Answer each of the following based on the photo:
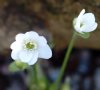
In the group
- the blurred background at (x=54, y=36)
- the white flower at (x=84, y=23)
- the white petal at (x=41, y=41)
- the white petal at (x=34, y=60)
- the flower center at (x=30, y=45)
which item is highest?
the blurred background at (x=54, y=36)

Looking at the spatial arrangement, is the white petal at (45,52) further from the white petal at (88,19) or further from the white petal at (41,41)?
the white petal at (88,19)

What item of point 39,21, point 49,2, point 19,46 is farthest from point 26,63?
point 39,21

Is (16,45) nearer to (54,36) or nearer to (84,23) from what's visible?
(84,23)

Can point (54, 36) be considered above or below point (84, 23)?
above

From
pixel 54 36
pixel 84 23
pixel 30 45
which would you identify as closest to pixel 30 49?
pixel 30 45

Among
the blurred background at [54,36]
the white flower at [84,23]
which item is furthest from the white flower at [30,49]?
the blurred background at [54,36]

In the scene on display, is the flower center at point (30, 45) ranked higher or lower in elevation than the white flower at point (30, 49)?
higher

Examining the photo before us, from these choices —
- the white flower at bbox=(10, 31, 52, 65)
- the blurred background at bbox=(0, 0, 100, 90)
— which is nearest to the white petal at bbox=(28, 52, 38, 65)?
the white flower at bbox=(10, 31, 52, 65)

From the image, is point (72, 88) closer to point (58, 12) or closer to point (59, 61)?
point (59, 61)
